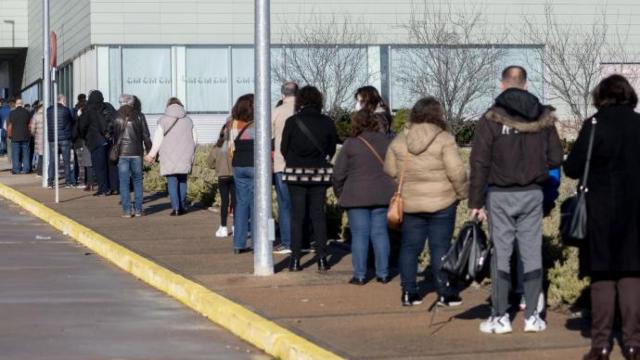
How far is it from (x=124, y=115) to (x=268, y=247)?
24.9ft

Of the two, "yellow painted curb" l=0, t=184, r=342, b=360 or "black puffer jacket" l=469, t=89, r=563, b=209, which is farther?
"black puffer jacket" l=469, t=89, r=563, b=209

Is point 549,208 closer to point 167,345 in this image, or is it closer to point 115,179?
point 167,345

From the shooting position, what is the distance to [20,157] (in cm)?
3441

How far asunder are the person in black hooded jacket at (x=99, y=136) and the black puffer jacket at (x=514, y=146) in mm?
15321

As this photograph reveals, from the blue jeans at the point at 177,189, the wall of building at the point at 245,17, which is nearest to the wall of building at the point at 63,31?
the wall of building at the point at 245,17

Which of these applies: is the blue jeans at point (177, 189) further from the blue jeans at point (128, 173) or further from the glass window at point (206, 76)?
the glass window at point (206, 76)

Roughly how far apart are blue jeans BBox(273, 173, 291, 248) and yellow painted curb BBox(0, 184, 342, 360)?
62.1 inches

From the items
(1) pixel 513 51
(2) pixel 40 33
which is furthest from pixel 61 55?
(1) pixel 513 51

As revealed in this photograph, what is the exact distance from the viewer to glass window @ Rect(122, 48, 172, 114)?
149 feet

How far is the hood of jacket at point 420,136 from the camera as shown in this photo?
11141mm

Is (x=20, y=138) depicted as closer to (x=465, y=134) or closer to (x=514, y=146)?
(x=465, y=134)

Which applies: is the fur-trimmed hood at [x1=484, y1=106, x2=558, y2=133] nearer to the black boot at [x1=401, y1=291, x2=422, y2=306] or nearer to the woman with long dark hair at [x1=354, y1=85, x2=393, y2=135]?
the black boot at [x1=401, y1=291, x2=422, y2=306]

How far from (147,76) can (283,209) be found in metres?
30.8

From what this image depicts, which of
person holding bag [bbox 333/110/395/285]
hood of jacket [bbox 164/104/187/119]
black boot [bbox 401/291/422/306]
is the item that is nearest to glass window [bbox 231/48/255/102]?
hood of jacket [bbox 164/104/187/119]
